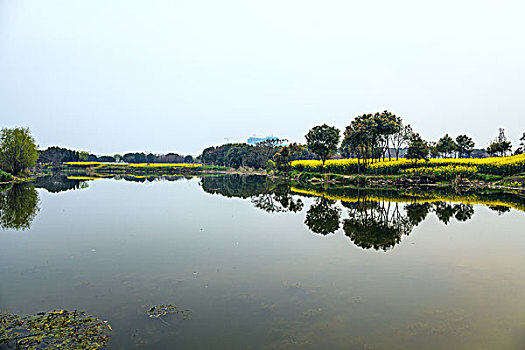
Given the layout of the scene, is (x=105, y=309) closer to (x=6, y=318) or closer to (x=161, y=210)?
(x=6, y=318)

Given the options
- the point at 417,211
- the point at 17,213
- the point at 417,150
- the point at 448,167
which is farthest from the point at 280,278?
the point at 417,150

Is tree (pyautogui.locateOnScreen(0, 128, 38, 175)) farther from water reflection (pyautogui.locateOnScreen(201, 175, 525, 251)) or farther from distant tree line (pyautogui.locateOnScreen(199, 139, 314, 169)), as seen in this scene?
water reflection (pyautogui.locateOnScreen(201, 175, 525, 251))

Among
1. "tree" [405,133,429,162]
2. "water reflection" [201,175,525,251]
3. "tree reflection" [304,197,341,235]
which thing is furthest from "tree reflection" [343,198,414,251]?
"tree" [405,133,429,162]

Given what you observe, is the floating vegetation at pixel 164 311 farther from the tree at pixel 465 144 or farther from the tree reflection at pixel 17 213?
the tree at pixel 465 144

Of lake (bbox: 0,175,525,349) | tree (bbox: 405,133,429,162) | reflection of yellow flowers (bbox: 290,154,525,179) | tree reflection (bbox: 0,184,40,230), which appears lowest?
lake (bbox: 0,175,525,349)

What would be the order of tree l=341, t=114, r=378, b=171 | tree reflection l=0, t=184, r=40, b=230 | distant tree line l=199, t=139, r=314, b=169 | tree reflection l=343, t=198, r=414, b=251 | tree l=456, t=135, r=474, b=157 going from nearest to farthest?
tree reflection l=343, t=198, r=414, b=251 → tree reflection l=0, t=184, r=40, b=230 → tree l=341, t=114, r=378, b=171 → tree l=456, t=135, r=474, b=157 → distant tree line l=199, t=139, r=314, b=169

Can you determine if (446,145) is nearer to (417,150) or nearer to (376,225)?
(417,150)

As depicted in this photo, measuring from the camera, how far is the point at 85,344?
16.7 ft

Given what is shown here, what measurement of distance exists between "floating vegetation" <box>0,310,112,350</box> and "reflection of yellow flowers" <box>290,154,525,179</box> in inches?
1448

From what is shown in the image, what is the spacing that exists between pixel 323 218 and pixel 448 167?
26078 mm

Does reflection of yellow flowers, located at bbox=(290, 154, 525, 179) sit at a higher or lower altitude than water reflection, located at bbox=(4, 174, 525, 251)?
higher

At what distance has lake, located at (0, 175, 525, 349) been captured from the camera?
5.50 m

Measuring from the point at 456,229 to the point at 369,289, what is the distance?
26.3 ft

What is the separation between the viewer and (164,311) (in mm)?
6238
